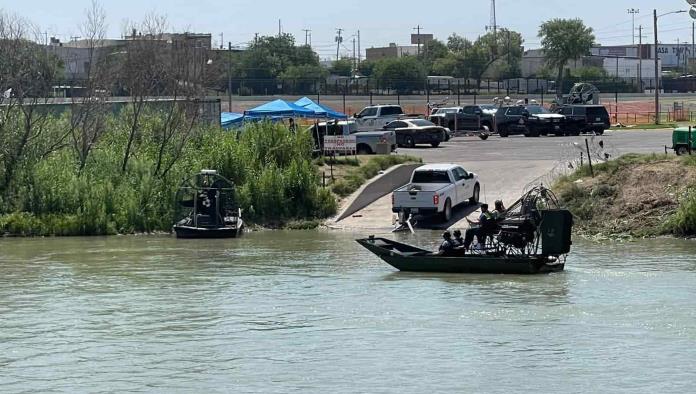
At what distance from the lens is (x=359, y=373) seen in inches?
893

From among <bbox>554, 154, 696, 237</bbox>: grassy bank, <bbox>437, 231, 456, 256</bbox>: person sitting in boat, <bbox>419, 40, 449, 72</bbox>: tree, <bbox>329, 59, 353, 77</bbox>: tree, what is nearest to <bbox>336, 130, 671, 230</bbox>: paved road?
<bbox>554, 154, 696, 237</bbox>: grassy bank

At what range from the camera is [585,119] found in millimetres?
69875

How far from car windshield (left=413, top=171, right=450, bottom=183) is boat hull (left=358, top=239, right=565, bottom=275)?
31.2ft

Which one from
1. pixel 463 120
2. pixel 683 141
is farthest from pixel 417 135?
pixel 683 141

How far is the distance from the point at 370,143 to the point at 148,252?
65.5ft

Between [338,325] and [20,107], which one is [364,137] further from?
[338,325]

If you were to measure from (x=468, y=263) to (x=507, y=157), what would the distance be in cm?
2368

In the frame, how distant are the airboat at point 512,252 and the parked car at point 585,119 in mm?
37517

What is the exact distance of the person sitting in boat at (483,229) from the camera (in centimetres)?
3241

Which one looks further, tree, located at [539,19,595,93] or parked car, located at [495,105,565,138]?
tree, located at [539,19,595,93]

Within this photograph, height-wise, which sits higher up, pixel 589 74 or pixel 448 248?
pixel 589 74

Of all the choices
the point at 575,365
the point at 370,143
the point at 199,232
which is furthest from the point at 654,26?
the point at 575,365

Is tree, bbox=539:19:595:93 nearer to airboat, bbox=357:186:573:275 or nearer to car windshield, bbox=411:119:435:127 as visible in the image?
car windshield, bbox=411:119:435:127

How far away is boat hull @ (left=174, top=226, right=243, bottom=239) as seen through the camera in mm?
41531
